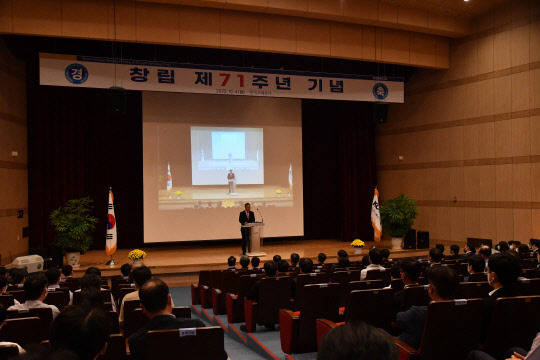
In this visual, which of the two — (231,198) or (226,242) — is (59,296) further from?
(226,242)

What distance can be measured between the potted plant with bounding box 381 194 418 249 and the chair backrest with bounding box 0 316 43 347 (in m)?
9.84

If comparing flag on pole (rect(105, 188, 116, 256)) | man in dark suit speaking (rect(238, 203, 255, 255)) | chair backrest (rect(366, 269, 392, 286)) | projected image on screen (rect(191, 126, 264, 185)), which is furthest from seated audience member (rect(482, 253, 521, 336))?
projected image on screen (rect(191, 126, 264, 185))

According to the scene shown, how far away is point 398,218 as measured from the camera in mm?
11398

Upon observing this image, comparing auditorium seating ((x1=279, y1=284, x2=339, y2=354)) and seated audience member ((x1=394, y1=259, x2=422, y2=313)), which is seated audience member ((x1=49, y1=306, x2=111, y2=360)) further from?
seated audience member ((x1=394, y1=259, x2=422, y2=313))

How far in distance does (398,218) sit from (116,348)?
976 centimetres

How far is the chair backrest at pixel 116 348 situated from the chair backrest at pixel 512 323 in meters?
2.22

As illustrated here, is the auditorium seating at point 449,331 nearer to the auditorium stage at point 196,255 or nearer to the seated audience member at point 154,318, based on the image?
the seated audience member at point 154,318

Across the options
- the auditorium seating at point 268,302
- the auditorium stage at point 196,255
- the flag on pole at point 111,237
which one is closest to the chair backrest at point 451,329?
the auditorium seating at point 268,302

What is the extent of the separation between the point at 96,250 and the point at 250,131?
17.3 feet

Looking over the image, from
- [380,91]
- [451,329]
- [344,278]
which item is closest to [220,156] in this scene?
[380,91]

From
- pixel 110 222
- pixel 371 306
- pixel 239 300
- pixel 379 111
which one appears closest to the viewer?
pixel 371 306

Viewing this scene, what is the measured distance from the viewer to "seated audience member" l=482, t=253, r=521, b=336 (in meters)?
2.85

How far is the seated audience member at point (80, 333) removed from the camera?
155 cm

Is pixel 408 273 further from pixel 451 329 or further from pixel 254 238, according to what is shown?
pixel 254 238
